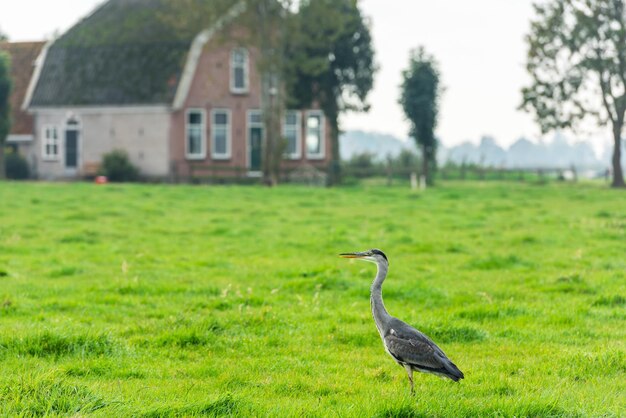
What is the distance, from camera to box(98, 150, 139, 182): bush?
53250 mm

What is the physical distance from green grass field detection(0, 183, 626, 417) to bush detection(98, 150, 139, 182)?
28.1 meters

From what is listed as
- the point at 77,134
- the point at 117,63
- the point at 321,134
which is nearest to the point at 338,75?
the point at 321,134

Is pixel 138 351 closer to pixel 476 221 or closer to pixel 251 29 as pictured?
pixel 476 221

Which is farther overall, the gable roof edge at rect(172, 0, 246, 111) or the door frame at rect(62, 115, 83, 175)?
the door frame at rect(62, 115, 83, 175)

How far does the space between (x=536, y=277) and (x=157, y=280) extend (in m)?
6.52

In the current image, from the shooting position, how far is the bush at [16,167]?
56562mm

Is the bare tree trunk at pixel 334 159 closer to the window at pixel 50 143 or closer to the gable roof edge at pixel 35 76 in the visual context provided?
the window at pixel 50 143

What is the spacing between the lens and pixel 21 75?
2435 inches

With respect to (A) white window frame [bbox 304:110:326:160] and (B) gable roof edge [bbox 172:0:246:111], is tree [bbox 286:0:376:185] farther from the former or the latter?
(B) gable roof edge [bbox 172:0:246:111]

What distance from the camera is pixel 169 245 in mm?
20266

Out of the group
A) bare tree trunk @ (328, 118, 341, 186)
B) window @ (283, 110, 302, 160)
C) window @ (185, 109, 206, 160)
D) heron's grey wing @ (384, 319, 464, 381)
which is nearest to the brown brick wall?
window @ (185, 109, 206, 160)

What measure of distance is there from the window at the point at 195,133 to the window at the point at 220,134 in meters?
0.62

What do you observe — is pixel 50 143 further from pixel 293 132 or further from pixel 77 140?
pixel 293 132

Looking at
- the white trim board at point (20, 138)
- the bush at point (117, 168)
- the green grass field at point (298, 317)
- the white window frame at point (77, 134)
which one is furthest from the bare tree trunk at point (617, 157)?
the white trim board at point (20, 138)
